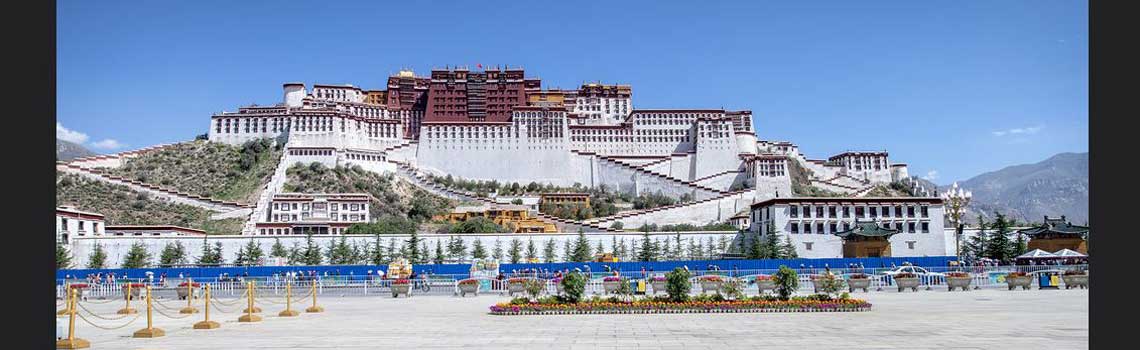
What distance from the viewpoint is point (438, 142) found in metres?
100

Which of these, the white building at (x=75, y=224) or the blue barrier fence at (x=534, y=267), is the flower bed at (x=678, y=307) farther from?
the white building at (x=75, y=224)

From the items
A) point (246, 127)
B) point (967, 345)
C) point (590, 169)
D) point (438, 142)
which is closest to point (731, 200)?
point (590, 169)

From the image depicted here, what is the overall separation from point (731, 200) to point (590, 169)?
2066 centimetres

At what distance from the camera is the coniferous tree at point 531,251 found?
197ft

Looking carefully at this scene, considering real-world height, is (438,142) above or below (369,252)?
above

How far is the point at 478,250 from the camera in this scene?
2344 inches

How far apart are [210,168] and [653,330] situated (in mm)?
83489

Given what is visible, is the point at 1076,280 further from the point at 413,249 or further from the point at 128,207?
the point at 128,207

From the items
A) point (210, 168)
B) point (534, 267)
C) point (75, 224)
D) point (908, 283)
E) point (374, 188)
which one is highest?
point (210, 168)

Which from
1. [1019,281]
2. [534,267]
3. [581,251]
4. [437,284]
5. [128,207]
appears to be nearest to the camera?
[1019,281]

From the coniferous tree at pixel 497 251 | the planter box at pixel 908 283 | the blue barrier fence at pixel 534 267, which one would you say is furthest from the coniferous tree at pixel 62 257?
the planter box at pixel 908 283

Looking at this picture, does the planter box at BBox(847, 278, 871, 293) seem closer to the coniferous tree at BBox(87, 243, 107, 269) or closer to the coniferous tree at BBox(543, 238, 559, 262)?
the coniferous tree at BBox(543, 238, 559, 262)

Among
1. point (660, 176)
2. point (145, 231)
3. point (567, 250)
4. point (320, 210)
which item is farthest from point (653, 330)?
point (660, 176)
